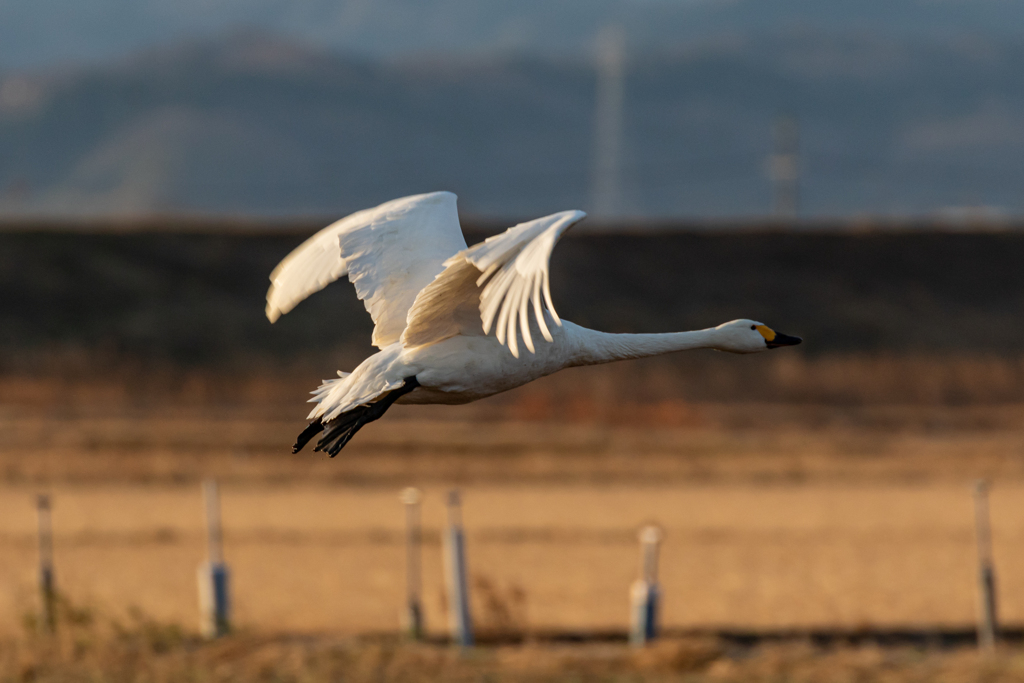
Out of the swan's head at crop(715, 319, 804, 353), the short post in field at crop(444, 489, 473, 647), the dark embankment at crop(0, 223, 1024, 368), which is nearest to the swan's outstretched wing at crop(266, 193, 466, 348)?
the swan's head at crop(715, 319, 804, 353)

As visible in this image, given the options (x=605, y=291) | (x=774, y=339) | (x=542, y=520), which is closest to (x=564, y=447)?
(x=542, y=520)

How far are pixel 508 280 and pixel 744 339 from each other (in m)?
2.08

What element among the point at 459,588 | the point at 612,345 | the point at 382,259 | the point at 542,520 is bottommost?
the point at 459,588

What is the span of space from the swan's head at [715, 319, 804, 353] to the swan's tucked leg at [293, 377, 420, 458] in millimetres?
1940

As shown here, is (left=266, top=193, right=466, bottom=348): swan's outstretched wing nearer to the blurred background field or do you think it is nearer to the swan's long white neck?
the swan's long white neck

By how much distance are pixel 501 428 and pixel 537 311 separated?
2828 centimetres

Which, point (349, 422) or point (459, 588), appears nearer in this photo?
point (349, 422)

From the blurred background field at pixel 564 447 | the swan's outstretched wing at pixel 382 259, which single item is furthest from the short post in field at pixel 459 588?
the swan's outstretched wing at pixel 382 259

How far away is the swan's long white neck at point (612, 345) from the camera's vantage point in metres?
7.28

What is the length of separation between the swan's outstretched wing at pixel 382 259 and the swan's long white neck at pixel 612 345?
4.31 ft

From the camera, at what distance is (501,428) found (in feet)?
113

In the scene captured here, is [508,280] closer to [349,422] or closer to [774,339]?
[349,422]

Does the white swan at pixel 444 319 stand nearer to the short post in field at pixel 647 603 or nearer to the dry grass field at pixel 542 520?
the dry grass field at pixel 542 520

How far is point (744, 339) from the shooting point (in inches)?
314
